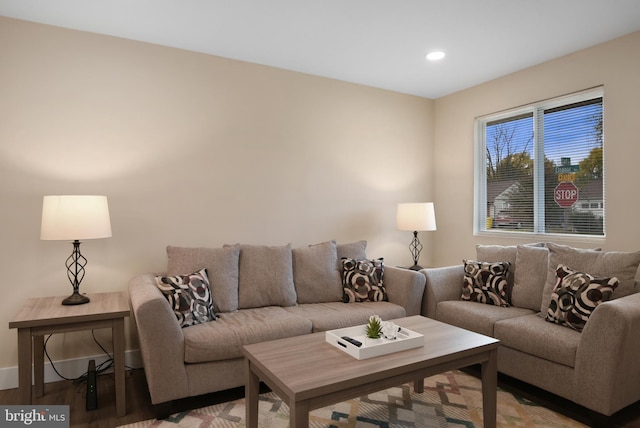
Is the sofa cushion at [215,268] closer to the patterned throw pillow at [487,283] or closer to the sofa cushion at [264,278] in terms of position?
the sofa cushion at [264,278]

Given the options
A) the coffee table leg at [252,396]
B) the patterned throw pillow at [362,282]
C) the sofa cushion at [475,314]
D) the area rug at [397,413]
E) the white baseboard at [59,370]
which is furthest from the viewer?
the patterned throw pillow at [362,282]

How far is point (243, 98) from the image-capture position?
3545mm

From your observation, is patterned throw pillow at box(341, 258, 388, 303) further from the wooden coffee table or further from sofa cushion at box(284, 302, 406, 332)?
the wooden coffee table

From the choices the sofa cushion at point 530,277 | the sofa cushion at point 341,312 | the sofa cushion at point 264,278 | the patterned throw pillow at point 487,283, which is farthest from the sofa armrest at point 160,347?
the sofa cushion at point 530,277

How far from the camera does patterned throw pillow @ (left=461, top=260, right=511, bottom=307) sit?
3148mm

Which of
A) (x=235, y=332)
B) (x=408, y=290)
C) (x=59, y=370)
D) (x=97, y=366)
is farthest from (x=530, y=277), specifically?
(x=59, y=370)

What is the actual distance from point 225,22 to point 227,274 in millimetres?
1860

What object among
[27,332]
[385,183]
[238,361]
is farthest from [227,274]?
[385,183]

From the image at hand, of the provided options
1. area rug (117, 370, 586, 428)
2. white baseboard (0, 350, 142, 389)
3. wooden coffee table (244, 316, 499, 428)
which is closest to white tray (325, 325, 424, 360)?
wooden coffee table (244, 316, 499, 428)

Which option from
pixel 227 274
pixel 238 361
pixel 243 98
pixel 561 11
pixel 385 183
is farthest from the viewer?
pixel 385 183

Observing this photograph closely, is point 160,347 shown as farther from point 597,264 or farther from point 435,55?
point 435,55

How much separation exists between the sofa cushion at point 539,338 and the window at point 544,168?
1218 mm

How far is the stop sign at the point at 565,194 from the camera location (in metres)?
3.44

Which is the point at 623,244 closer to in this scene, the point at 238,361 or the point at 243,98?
the point at 238,361
